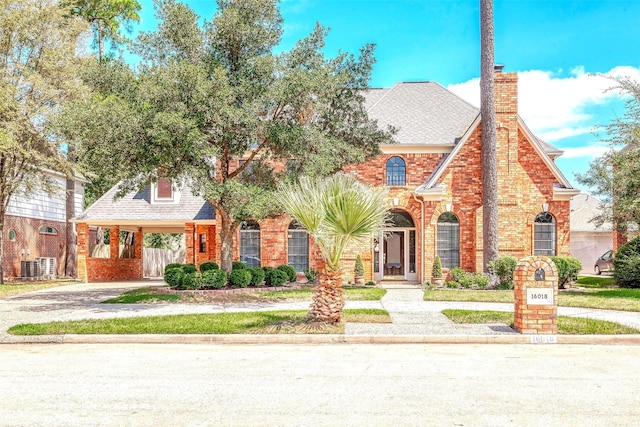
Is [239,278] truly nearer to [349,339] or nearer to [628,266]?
[349,339]

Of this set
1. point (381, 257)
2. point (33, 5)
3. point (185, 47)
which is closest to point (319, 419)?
point (185, 47)

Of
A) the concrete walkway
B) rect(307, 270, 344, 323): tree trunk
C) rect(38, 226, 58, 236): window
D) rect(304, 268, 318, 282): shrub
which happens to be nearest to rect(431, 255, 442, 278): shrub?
the concrete walkway

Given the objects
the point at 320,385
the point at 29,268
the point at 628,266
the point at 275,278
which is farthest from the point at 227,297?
the point at 29,268

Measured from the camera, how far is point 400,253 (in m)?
26.1

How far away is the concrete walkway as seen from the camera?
10.5m

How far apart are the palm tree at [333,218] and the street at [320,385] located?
1592 millimetres

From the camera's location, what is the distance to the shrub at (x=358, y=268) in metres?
24.0

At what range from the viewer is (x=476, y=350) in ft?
31.7

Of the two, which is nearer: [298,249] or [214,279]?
[214,279]

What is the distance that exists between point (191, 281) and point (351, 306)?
6169 mm

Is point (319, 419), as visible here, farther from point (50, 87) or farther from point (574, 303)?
point (50, 87)

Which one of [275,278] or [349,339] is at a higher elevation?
[275,278]

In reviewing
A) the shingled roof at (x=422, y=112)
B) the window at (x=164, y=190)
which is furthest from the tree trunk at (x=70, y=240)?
the shingled roof at (x=422, y=112)

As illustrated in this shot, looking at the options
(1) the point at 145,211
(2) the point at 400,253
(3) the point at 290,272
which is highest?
(1) the point at 145,211
